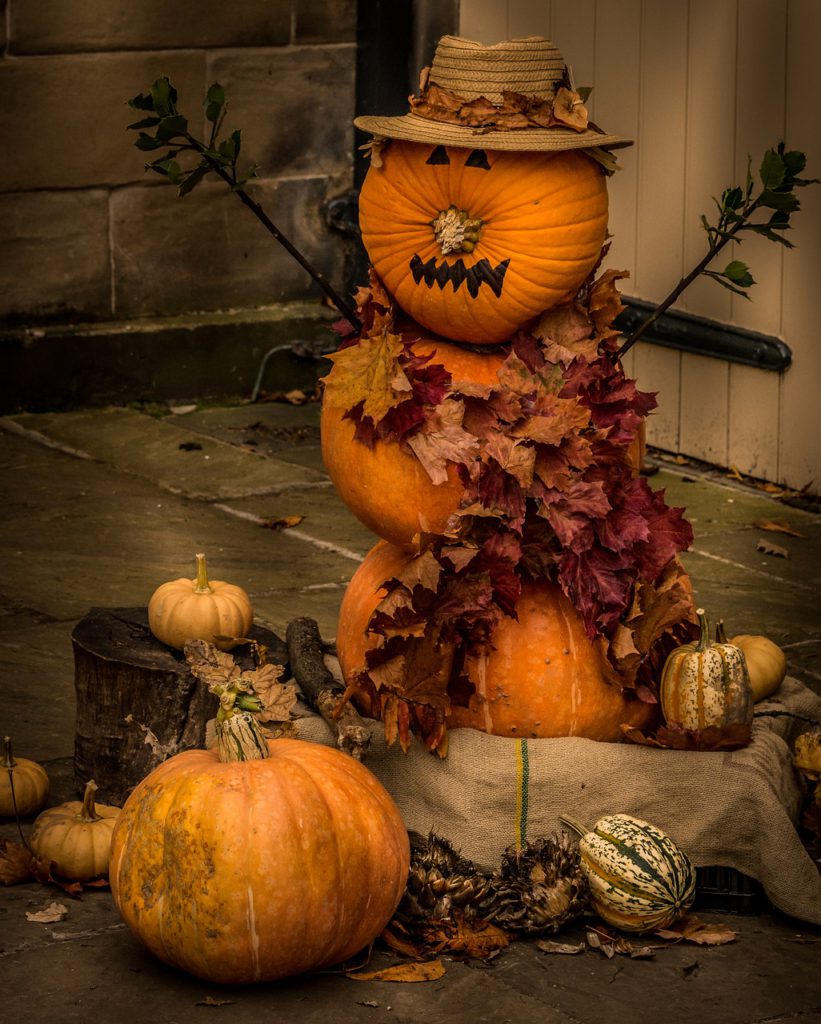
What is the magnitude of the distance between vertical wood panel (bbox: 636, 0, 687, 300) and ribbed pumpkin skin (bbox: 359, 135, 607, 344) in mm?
3703

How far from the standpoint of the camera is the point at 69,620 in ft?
18.7

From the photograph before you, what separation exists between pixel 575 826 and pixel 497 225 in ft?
4.39

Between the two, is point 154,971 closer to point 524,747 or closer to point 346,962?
point 346,962

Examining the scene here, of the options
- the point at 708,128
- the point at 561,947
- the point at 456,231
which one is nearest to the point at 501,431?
the point at 456,231

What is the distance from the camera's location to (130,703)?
13.7 feet

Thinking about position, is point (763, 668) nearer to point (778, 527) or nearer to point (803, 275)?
point (778, 527)

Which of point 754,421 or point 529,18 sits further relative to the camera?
point 529,18

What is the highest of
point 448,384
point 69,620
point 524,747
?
point 448,384

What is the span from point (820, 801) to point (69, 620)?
8.84 feet

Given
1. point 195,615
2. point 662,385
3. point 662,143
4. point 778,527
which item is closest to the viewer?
point 195,615

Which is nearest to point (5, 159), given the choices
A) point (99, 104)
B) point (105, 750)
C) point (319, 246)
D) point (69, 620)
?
point (99, 104)

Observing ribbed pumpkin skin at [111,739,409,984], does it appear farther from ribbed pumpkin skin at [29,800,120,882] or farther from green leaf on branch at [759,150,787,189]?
green leaf on branch at [759,150,787,189]

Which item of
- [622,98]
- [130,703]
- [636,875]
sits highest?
[622,98]

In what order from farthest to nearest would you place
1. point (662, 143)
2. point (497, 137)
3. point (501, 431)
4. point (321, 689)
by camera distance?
point (662, 143) → point (321, 689) → point (501, 431) → point (497, 137)
